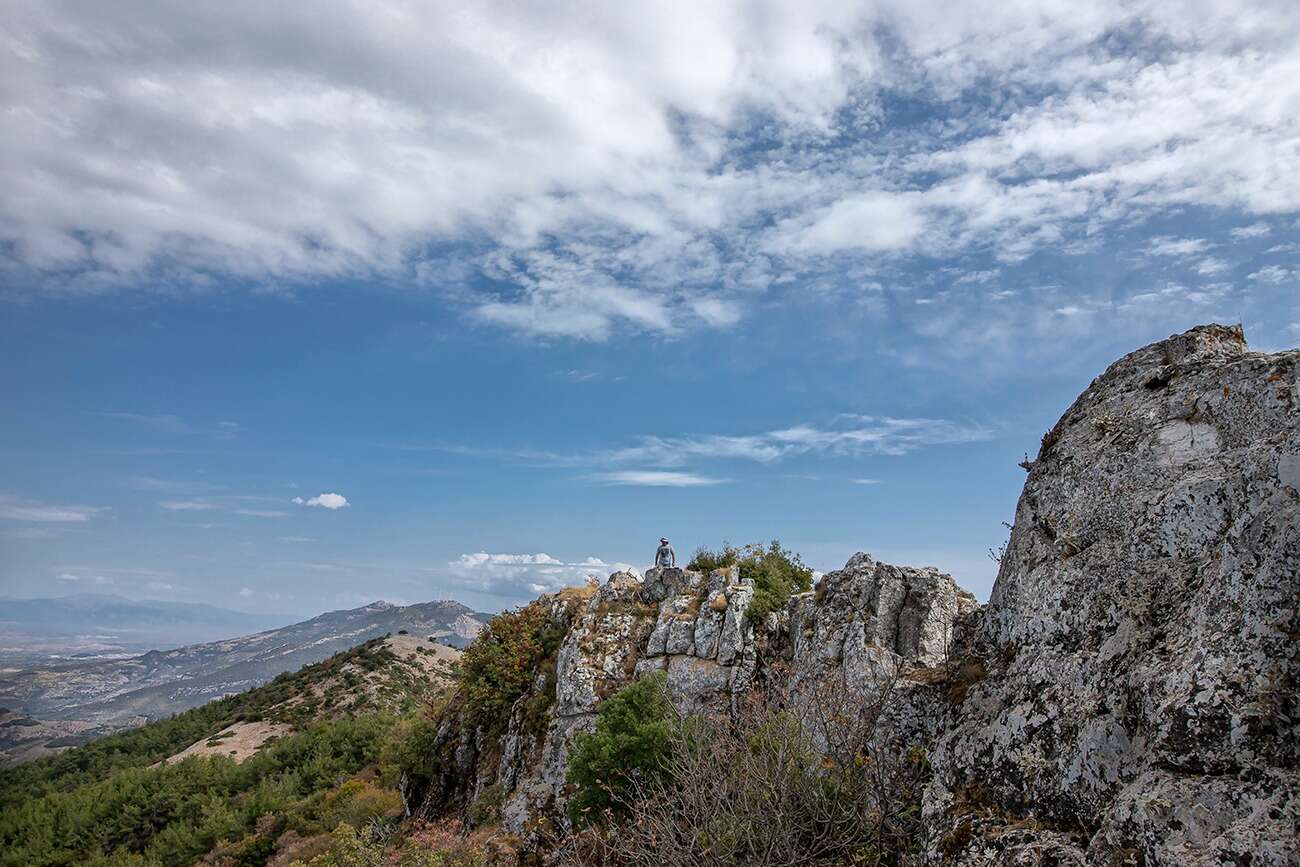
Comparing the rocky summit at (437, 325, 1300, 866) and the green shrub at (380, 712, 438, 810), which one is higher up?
the rocky summit at (437, 325, 1300, 866)

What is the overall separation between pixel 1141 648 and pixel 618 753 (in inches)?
520

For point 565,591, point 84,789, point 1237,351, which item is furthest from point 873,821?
point 84,789

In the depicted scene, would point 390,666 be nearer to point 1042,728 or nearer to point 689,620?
point 689,620

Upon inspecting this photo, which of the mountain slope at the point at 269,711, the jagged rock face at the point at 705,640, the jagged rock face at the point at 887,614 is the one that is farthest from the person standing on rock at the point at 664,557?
the mountain slope at the point at 269,711

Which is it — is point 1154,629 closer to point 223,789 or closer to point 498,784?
point 498,784

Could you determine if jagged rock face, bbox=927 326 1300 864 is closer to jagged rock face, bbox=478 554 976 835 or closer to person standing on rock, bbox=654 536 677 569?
jagged rock face, bbox=478 554 976 835

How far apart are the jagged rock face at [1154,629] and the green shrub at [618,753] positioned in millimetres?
9810

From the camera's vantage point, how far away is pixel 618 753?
53.4ft

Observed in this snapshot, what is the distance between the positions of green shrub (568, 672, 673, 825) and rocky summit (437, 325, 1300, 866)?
302 inches

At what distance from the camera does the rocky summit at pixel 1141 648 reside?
4418mm

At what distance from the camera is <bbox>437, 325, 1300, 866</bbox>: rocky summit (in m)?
4.42

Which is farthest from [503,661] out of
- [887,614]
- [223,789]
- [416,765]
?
[223,789]

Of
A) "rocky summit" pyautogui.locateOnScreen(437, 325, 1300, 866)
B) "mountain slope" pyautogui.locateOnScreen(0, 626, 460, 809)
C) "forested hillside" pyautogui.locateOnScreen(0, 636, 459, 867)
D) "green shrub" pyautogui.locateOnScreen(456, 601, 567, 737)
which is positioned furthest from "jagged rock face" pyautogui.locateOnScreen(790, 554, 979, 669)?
"mountain slope" pyautogui.locateOnScreen(0, 626, 460, 809)

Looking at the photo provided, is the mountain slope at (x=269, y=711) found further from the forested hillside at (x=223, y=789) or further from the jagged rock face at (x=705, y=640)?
the jagged rock face at (x=705, y=640)
